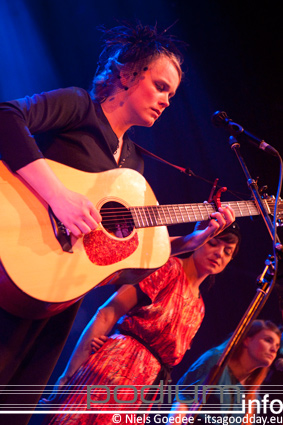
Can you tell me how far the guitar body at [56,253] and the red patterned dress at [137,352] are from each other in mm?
658

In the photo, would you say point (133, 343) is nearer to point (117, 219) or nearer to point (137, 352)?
point (137, 352)

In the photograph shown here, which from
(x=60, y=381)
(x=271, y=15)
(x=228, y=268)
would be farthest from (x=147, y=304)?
(x=271, y=15)

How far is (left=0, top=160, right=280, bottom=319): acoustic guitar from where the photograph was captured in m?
1.46

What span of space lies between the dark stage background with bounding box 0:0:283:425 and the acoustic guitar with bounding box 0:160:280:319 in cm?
137

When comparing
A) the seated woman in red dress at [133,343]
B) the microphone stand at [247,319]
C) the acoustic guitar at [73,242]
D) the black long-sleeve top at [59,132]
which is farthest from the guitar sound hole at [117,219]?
the seated woman in red dress at [133,343]

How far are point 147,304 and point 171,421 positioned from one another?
86 cm

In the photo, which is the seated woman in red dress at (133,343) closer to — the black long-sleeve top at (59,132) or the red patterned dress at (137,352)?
the red patterned dress at (137,352)

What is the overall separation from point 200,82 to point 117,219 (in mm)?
2450

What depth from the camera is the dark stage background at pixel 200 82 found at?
3.32 m

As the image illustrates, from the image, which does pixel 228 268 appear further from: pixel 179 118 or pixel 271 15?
pixel 271 15

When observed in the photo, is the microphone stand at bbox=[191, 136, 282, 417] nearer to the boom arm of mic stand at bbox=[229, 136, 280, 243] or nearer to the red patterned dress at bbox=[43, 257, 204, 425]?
the boom arm of mic stand at bbox=[229, 136, 280, 243]

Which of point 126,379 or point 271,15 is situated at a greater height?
point 271,15

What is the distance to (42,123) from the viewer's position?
71.1 inches

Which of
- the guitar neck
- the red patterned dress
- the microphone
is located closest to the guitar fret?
the guitar neck
